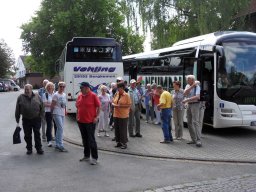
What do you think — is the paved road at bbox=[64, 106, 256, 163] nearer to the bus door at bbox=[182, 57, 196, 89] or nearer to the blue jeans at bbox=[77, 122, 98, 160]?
the blue jeans at bbox=[77, 122, 98, 160]

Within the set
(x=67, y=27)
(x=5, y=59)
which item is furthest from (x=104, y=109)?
(x=5, y=59)

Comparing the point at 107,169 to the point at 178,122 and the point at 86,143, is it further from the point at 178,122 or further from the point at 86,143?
the point at 178,122

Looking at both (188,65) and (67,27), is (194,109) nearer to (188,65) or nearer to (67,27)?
(188,65)

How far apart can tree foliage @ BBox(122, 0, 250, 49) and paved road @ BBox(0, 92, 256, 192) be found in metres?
20.0

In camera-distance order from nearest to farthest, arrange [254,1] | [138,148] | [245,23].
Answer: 1. [138,148]
2. [245,23]
3. [254,1]

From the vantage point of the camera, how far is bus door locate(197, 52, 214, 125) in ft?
42.6

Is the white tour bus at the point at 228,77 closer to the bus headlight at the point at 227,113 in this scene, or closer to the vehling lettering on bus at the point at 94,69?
the bus headlight at the point at 227,113

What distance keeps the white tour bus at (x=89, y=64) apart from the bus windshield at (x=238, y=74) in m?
6.23

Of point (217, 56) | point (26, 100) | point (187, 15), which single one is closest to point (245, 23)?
point (187, 15)

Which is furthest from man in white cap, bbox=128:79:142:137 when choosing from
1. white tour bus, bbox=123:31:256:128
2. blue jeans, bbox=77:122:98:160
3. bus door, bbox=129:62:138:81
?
bus door, bbox=129:62:138:81

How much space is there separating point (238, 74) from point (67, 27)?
33.8m

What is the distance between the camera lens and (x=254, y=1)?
3494 centimetres

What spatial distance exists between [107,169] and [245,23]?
24114mm

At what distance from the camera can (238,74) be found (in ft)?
42.0
